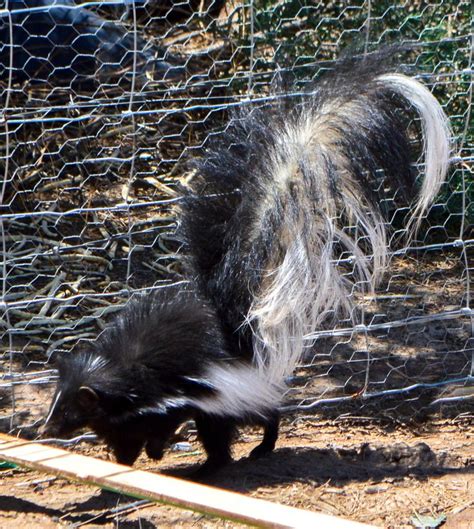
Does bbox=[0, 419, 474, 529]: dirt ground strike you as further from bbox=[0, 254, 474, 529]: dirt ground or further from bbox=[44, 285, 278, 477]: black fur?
bbox=[44, 285, 278, 477]: black fur

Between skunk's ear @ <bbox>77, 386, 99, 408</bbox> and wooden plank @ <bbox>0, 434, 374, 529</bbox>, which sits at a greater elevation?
skunk's ear @ <bbox>77, 386, 99, 408</bbox>

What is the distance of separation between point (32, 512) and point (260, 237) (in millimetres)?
1272

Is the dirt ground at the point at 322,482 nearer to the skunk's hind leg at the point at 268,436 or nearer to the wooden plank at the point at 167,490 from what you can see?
the skunk's hind leg at the point at 268,436

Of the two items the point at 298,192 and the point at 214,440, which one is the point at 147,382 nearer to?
the point at 214,440

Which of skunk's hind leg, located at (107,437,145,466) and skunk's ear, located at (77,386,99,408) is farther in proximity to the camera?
skunk's hind leg, located at (107,437,145,466)

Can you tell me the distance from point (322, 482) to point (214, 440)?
44cm

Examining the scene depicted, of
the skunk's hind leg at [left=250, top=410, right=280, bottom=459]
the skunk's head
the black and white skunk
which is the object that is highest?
the black and white skunk

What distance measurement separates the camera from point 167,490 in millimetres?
2945

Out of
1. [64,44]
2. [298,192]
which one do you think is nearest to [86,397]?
[298,192]

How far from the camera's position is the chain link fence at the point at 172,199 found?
4344 millimetres

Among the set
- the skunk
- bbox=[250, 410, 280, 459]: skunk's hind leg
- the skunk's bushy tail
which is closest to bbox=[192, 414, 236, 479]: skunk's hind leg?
bbox=[250, 410, 280, 459]: skunk's hind leg

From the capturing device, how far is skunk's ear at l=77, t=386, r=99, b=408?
3.61 metres

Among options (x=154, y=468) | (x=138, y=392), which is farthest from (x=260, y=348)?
(x=154, y=468)

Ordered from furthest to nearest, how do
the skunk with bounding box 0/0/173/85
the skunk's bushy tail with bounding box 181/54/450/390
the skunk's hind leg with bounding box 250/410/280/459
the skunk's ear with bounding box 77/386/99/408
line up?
the skunk with bounding box 0/0/173/85, the skunk's hind leg with bounding box 250/410/280/459, the skunk's ear with bounding box 77/386/99/408, the skunk's bushy tail with bounding box 181/54/450/390
